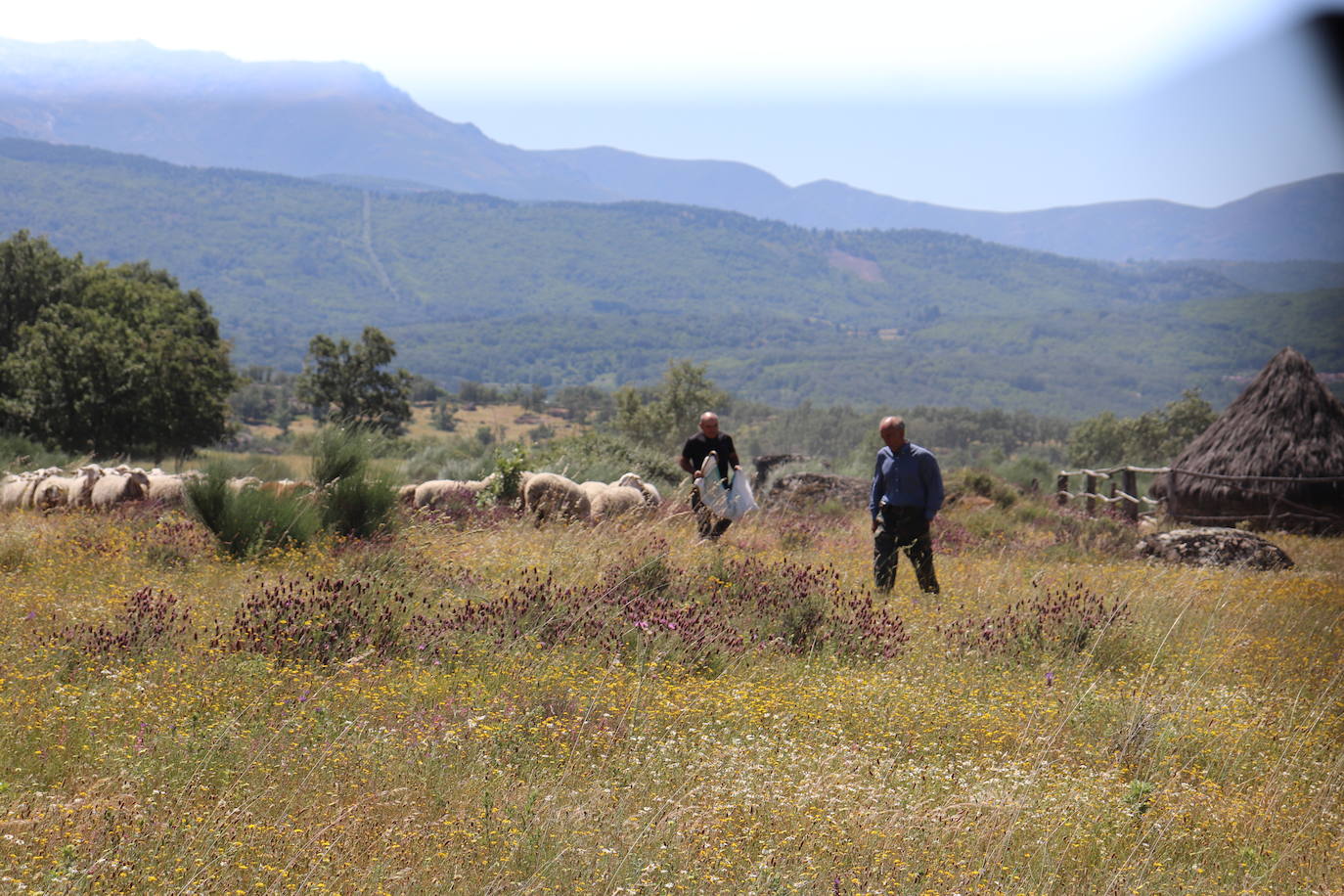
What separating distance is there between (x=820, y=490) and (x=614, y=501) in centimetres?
816

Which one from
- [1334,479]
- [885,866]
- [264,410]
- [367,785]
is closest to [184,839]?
[367,785]

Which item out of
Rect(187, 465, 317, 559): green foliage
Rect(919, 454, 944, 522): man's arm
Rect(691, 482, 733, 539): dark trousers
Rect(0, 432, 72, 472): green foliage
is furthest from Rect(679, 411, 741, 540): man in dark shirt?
Rect(0, 432, 72, 472): green foliage

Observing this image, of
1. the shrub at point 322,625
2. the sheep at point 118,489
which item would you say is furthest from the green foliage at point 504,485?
the shrub at point 322,625

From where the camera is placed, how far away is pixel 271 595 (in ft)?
22.2

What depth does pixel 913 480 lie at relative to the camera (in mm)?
9414

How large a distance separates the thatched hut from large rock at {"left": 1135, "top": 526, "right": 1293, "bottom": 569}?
190 inches

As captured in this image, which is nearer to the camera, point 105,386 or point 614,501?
point 614,501

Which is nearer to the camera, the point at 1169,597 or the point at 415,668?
the point at 415,668

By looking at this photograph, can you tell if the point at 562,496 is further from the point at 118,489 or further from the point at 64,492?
the point at 64,492

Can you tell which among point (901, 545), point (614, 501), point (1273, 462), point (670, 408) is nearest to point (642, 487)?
point (614, 501)

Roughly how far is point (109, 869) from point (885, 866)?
2.83 meters

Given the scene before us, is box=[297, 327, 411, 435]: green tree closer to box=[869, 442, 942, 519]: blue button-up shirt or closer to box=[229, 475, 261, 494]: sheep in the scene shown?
box=[229, 475, 261, 494]: sheep

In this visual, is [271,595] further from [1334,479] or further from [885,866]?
[1334,479]

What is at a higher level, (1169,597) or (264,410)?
(1169,597)
